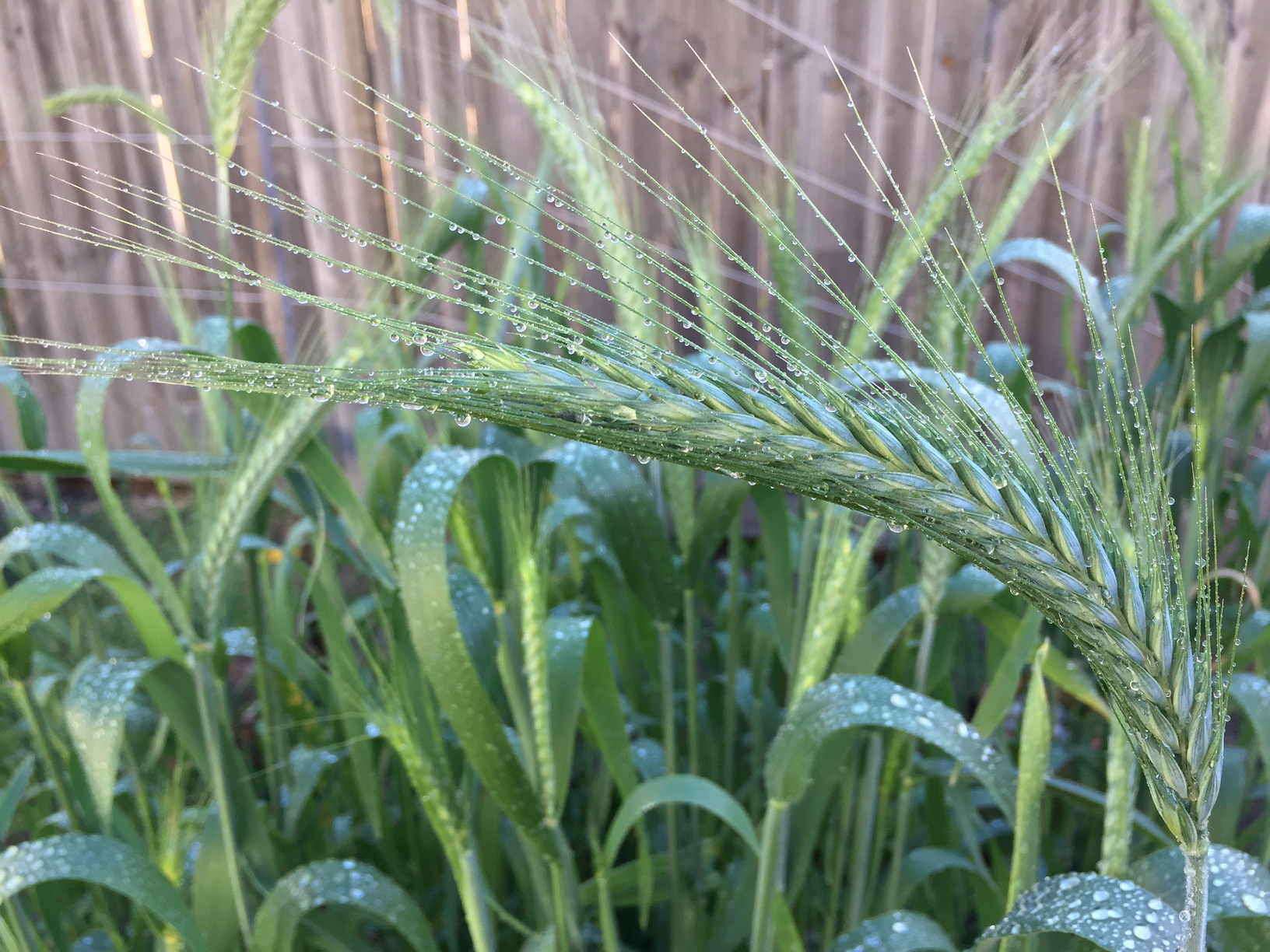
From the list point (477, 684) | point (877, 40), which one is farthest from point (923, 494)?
point (877, 40)

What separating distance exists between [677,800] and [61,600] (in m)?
0.68

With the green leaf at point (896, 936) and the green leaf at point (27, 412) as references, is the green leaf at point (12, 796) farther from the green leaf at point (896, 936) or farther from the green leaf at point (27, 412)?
the green leaf at point (896, 936)

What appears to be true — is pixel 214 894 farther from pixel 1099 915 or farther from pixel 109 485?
pixel 1099 915

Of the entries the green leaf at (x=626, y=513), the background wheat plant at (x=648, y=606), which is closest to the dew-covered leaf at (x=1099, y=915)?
the background wheat plant at (x=648, y=606)

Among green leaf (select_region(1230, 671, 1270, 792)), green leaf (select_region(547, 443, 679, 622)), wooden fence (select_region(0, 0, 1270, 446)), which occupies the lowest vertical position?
green leaf (select_region(1230, 671, 1270, 792))

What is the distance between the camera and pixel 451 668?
80 centimetres

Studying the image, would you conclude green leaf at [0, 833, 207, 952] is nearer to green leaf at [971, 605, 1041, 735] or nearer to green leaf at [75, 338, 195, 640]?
green leaf at [75, 338, 195, 640]

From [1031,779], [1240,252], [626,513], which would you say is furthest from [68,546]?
[1240,252]

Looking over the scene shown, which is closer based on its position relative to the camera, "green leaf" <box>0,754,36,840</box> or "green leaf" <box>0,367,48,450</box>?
"green leaf" <box>0,754,36,840</box>

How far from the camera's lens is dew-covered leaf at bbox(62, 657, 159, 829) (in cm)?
87

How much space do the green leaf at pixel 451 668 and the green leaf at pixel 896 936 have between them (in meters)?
0.31

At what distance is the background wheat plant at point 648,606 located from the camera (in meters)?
0.46

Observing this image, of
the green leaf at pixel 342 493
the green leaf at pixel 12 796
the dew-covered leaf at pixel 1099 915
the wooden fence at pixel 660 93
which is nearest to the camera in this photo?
the dew-covered leaf at pixel 1099 915

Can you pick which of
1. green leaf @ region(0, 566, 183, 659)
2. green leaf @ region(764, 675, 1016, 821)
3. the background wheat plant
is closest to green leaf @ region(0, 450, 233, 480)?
the background wheat plant
